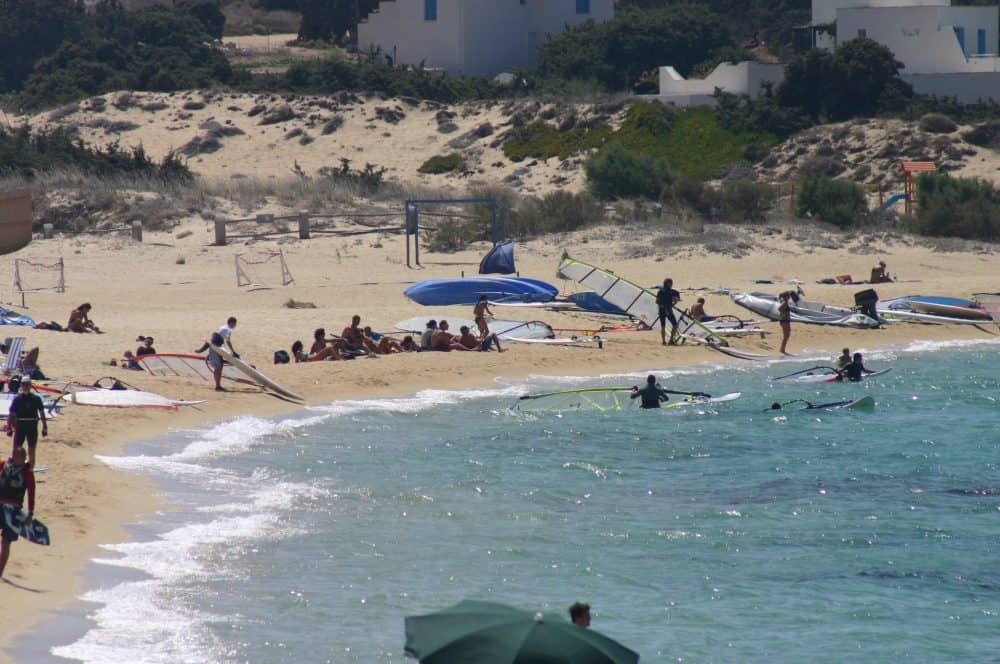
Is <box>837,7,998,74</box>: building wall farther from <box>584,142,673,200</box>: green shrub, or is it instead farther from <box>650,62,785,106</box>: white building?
<box>584,142,673,200</box>: green shrub

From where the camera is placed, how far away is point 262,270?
3172 centimetres

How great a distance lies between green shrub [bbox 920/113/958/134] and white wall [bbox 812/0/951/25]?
19.8 feet

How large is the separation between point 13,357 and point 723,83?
130 feet

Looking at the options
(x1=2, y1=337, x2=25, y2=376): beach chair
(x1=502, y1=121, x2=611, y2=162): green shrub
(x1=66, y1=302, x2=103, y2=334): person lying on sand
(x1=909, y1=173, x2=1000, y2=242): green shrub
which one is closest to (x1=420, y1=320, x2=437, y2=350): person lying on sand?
(x1=66, y1=302, x2=103, y2=334): person lying on sand

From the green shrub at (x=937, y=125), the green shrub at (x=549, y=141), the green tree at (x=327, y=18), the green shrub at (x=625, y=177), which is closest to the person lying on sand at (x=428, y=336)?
the green shrub at (x=625, y=177)

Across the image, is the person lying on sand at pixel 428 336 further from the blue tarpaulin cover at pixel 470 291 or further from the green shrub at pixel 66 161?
the green shrub at pixel 66 161

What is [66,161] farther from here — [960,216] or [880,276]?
[960,216]

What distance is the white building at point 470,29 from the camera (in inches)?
2414

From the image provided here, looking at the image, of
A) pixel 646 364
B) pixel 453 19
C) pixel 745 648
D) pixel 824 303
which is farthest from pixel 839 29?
pixel 745 648

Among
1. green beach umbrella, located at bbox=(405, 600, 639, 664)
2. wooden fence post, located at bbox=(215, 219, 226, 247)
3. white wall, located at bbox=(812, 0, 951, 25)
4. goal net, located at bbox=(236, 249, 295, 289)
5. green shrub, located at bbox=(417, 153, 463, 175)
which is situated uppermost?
white wall, located at bbox=(812, 0, 951, 25)

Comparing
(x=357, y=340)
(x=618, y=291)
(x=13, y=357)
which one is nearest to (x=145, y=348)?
(x=13, y=357)

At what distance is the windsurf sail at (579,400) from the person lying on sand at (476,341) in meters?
2.97

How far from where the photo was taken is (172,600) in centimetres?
1116

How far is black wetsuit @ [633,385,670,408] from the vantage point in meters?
20.4
